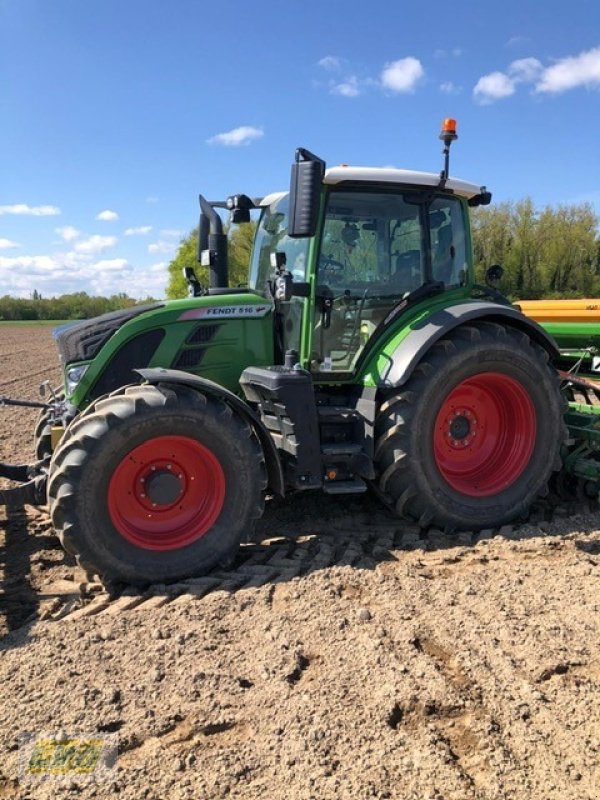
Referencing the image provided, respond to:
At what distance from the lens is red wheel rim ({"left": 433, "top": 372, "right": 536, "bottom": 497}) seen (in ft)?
15.5

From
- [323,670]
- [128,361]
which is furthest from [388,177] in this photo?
[323,670]

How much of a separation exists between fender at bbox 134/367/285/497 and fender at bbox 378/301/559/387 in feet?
2.91

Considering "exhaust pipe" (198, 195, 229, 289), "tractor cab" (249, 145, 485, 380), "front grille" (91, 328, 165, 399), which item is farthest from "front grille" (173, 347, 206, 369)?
"exhaust pipe" (198, 195, 229, 289)

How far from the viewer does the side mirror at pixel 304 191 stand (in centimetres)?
368

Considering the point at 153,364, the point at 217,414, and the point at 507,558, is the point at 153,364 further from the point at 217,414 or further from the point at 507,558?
the point at 507,558

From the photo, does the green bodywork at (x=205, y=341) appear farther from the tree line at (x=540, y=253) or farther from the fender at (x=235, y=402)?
the tree line at (x=540, y=253)

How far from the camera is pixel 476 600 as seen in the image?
3.54m

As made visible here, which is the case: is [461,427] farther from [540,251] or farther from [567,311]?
[540,251]

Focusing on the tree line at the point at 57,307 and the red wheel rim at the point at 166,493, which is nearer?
the red wheel rim at the point at 166,493

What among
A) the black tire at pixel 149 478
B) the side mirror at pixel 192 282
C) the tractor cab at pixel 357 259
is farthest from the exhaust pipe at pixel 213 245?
the black tire at pixel 149 478

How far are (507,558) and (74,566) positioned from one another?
270 cm

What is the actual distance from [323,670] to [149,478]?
1568 mm

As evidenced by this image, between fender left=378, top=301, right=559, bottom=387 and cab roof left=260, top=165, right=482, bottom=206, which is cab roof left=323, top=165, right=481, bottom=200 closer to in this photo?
cab roof left=260, top=165, right=482, bottom=206

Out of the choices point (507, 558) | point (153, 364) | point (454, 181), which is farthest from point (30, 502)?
point (454, 181)
